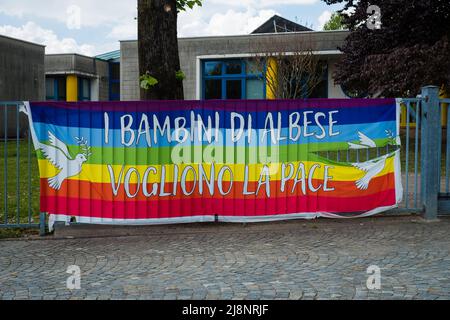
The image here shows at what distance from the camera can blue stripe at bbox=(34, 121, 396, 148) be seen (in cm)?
775

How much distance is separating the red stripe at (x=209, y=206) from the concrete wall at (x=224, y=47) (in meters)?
20.5

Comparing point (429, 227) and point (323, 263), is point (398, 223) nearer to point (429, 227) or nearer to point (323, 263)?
point (429, 227)

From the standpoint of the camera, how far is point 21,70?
107 feet

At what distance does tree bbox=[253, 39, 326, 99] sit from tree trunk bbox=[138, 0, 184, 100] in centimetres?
1669

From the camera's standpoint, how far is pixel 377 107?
816cm

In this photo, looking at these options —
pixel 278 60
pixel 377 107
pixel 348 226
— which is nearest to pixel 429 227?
pixel 348 226

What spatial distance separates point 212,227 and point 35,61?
96.1 ft

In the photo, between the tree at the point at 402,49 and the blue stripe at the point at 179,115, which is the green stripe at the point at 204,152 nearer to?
the blue stripe at the point at 179,115

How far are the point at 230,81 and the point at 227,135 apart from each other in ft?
79.5

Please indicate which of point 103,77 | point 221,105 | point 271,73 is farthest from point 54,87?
point 221,105

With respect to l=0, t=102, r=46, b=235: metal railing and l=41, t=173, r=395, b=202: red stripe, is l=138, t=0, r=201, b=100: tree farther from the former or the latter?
l=0, t=102, r=46, b=235: metal railing

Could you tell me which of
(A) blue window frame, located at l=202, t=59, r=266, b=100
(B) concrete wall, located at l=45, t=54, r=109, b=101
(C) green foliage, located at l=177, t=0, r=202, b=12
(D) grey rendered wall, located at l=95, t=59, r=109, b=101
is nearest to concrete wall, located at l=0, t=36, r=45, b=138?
(B) concrete wall, located at l=45, t=54, r=109, b=101

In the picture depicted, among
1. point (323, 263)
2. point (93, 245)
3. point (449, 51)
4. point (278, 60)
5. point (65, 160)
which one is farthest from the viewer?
point (278, 60)

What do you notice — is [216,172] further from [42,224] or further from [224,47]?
[224,47]
